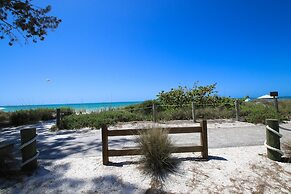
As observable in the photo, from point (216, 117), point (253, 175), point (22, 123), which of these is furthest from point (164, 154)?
point (22, 123)

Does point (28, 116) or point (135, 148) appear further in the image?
point (28, 116)

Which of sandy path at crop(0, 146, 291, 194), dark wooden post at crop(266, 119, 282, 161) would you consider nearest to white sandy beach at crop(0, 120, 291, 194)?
sandy path at crop(0, 146, 291, 194)

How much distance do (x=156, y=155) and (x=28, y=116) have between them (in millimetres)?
12016

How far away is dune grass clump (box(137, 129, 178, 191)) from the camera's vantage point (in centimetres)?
373

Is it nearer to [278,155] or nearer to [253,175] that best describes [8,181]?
[253,175]

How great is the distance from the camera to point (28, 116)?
1255 centimetres

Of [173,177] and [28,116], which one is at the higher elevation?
[28,116]

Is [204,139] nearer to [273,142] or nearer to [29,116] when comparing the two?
[273,142]

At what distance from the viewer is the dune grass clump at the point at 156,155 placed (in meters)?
3.73

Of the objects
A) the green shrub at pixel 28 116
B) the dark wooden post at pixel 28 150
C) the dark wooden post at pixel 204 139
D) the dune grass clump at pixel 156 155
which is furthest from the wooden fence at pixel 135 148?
the green shrub at pixel 28 116

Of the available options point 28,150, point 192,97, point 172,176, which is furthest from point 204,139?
point 192,97

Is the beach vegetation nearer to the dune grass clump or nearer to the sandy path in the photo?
the sandy path

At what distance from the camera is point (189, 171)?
12.4 ft

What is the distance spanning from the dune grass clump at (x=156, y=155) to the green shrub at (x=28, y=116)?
11119 mm
